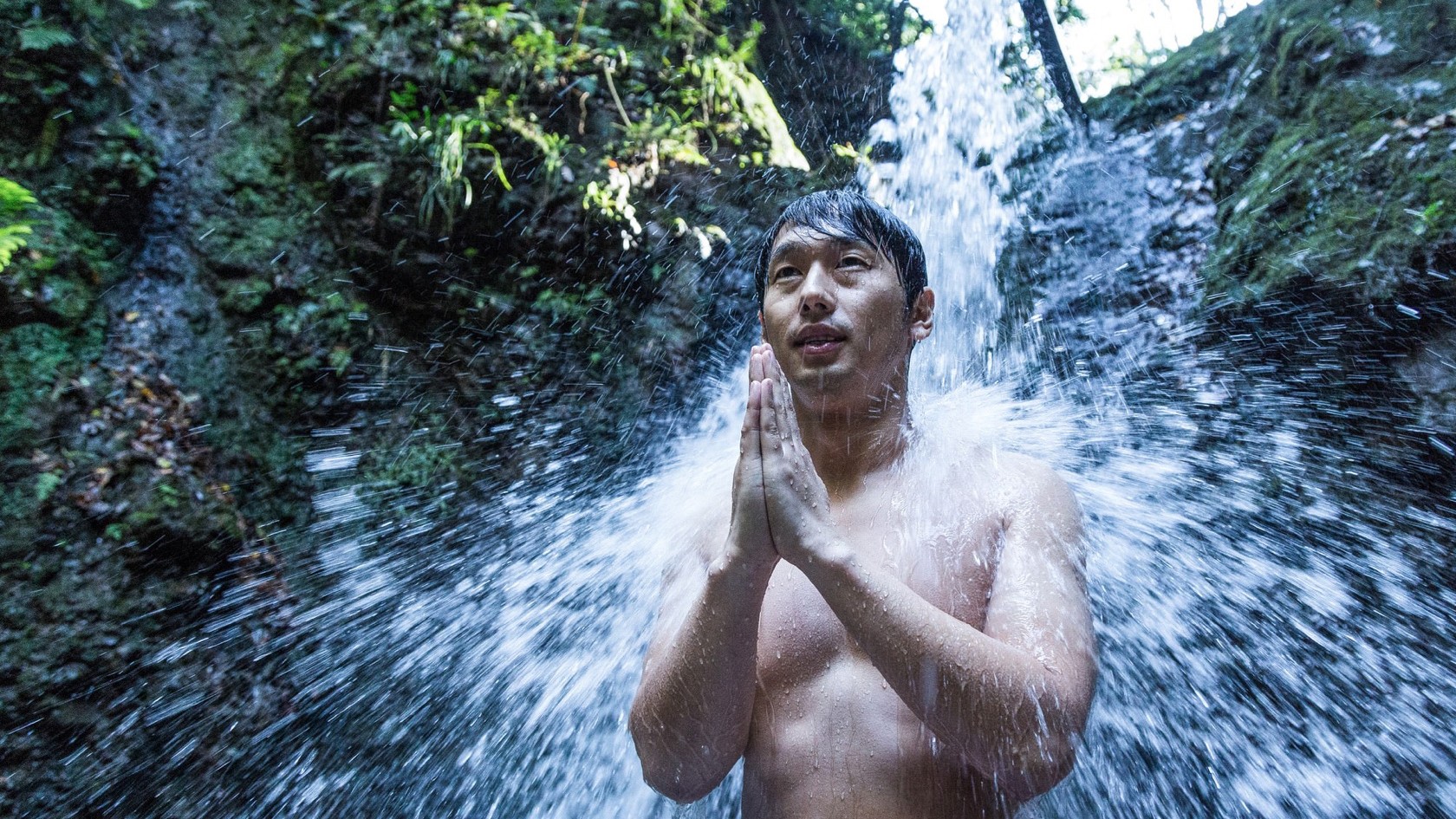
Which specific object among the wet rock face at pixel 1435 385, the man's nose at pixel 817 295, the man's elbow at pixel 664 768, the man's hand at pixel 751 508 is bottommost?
the wet rock face at pixel 1435 385

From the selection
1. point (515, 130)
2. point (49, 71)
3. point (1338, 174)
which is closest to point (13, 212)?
point (49, 71)

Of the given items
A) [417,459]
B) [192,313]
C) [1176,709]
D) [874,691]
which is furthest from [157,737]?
[1176,709]

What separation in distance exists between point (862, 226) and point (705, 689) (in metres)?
1.26

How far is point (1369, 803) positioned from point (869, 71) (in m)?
6.06

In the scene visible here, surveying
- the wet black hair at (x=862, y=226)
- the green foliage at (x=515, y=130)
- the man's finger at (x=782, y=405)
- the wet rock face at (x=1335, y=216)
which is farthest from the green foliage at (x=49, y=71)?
the wet rock face at (x=1335, y=216)

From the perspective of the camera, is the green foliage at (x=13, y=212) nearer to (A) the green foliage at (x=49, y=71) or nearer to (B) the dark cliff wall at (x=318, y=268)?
(B) the dark cliff wall at (x=318, y=268)

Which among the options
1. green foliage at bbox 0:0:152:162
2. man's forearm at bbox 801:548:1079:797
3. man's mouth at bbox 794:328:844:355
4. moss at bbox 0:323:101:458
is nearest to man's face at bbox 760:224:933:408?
man's mouth at bbox 794:328:844:355

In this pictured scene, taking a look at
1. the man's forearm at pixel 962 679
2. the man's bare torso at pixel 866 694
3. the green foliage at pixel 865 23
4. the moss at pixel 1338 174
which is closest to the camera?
the man's forearm at pixel 962 679

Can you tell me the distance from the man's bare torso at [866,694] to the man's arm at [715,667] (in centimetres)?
11

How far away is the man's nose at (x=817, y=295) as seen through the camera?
201 cm

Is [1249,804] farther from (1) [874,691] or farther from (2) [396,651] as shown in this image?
(2) [396,651]

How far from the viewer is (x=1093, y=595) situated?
132 inches

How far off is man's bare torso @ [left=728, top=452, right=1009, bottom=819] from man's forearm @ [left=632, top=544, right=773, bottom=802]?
101 mm

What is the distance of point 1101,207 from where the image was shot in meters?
5.31
